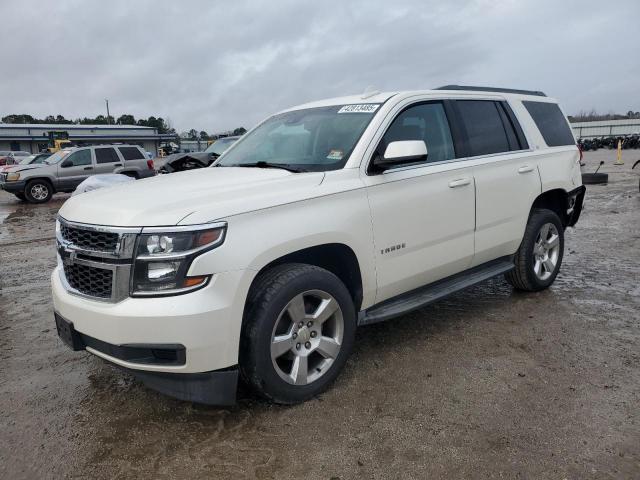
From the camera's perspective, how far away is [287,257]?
309 centimetres

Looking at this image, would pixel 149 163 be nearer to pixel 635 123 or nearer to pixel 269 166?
pixel 269 166

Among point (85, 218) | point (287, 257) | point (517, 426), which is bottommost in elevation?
point (517, 426)

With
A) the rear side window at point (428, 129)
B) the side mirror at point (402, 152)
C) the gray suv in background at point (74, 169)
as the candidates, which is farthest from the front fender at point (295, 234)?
the gray suv in background at point (74, 169)

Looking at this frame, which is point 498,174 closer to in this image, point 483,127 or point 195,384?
point 483,127

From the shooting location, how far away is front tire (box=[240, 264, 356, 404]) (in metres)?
2.83

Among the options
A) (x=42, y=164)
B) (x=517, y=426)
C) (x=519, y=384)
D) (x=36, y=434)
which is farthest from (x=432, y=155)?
(x=42, y=164)

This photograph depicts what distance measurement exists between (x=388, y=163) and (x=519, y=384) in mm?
1665

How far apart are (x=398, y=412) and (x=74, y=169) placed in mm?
Answer: 16745

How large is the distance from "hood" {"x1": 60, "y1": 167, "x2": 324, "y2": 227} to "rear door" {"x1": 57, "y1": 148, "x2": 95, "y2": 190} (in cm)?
1498

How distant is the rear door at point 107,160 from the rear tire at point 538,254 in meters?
14.9

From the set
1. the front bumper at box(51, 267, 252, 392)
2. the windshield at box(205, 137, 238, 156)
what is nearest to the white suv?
the front bumper at box(51, 267, 252, 392)

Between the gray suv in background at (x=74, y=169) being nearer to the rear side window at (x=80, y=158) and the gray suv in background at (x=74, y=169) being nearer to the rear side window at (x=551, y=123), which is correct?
the rear side window at (x=80, y=158)

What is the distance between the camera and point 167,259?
259cm

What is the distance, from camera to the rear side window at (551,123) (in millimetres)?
5039
